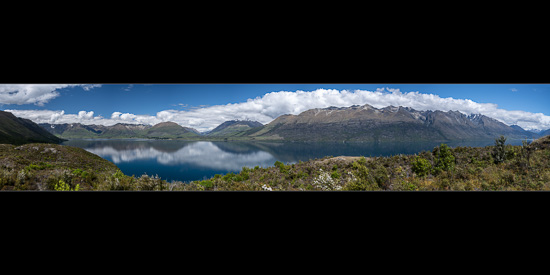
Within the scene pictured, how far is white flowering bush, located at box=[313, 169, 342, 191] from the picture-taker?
209 inches

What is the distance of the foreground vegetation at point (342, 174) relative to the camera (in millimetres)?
3010

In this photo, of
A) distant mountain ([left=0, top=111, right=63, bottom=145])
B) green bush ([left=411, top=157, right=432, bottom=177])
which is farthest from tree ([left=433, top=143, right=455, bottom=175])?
distant mountain ([left=0, top=111, right=63, bottom=145])

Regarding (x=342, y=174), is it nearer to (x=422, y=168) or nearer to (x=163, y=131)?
(x=422, y=168)

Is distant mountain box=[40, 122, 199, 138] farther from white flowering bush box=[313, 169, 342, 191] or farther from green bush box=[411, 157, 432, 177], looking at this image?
green bush box=[411, 157, 432, 177]

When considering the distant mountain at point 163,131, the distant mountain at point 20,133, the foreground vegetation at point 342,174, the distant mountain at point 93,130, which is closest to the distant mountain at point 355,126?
the distant mountain at point 163,131

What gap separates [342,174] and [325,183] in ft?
3.16

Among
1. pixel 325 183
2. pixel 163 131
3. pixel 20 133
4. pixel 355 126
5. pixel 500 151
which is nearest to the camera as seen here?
pixel 500 151

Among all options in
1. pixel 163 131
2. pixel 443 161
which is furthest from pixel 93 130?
pixel 163 131

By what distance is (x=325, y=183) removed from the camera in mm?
5531

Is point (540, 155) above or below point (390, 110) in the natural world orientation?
below
